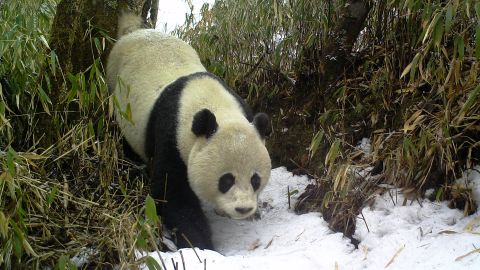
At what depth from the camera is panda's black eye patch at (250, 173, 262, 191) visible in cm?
352

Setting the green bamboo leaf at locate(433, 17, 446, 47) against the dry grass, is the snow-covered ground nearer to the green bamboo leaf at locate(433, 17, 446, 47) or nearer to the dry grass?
the dry grass

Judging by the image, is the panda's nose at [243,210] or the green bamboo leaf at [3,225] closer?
the green bamboo leaf at [3,225]

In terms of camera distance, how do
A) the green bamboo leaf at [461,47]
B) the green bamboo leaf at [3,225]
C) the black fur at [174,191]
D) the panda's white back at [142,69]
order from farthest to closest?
the panda's white back at [142,69] < the black fur at [174,191] < the green bamboo leaf at [461,47] < the green bamboo leaf at [3,225]

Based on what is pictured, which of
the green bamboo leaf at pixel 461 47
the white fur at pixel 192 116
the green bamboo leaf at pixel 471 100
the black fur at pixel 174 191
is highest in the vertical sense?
the green bamboo leaf at pixel 461 47

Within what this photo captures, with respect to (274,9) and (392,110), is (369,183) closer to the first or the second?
(392,110)

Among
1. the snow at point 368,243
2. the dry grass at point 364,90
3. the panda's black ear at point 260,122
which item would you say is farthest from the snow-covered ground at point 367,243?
the panda's black ear at point 260,122

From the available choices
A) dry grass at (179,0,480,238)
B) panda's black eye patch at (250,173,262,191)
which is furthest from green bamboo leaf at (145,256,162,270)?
dry grass at (179,0,480,238)

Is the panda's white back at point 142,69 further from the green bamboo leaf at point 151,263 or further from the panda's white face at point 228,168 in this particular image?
the green bamboo leaf at point 151,263

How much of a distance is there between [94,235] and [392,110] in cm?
207

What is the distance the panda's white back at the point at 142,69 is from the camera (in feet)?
13.4

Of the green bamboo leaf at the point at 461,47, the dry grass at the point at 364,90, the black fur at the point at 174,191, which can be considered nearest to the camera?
the green bamboo leaf at the point at 461,47

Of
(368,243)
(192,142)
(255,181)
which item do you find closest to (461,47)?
(368,243)

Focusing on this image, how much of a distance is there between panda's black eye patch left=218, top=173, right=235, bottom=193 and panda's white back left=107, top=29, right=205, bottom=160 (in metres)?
0.83

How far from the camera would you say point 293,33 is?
14.8 ft
